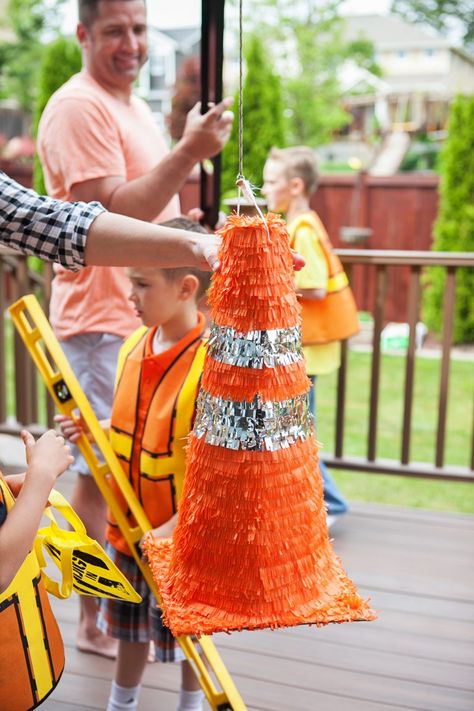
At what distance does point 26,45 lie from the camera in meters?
16.7

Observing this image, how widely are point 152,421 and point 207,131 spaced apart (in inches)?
24.3

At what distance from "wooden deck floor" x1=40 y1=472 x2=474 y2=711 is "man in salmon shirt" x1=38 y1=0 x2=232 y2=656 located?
184 millimetres

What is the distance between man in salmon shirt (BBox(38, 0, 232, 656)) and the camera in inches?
66.4

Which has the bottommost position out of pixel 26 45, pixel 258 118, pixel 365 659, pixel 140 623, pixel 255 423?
pixel 365 659

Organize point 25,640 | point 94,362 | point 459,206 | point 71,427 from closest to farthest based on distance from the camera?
point 25,640 → point 71,427 → point 94,362 → point 459,206

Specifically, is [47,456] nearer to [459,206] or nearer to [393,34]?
[459,206]

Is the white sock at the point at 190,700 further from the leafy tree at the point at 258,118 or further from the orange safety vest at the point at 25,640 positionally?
the leafy tree at the point at 258,118

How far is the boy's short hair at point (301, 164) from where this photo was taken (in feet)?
9.80

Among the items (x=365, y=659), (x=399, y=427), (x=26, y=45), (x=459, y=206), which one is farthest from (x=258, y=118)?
(x=26, y=45)

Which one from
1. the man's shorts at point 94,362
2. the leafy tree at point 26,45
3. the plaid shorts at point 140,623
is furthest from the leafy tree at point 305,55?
the plaid shorts at point 140,623

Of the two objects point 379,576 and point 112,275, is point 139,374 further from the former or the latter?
point 379,576

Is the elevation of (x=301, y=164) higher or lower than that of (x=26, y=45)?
A: lower

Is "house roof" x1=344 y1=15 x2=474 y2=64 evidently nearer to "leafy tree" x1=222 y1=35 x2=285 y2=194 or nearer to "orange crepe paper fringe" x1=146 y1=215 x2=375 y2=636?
Result: "leafy tree" x1=222 y1=35 x2=285 y2=194

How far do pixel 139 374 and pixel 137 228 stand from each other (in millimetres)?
535
